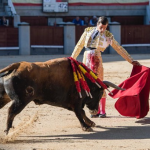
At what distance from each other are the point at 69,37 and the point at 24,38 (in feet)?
4.17

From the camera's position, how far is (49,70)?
4.88 m

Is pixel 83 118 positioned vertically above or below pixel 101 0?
below

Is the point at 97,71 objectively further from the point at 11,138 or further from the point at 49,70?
the point at 11,138

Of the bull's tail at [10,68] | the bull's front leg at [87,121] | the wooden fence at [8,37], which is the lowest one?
the bull's front leg at [87,121]

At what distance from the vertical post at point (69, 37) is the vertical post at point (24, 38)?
3.47 ft

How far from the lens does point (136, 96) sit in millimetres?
5742

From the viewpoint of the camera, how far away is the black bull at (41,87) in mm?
4707

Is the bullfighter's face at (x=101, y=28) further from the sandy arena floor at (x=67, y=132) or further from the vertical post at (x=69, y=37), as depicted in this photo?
the vertical post at (x=69, y=37)

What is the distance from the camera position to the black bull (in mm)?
4707

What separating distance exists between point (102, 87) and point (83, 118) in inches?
13.6

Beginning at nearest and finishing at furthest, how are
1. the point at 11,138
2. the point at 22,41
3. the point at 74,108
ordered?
the point at 11,138, the point at 74,108, the point at 22,41

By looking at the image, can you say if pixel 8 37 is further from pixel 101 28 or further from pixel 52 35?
pixel 101 28

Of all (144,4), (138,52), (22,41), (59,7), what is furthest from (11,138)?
(144,4)

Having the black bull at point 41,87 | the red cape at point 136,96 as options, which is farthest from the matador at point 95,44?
the black bull at point 41,87
